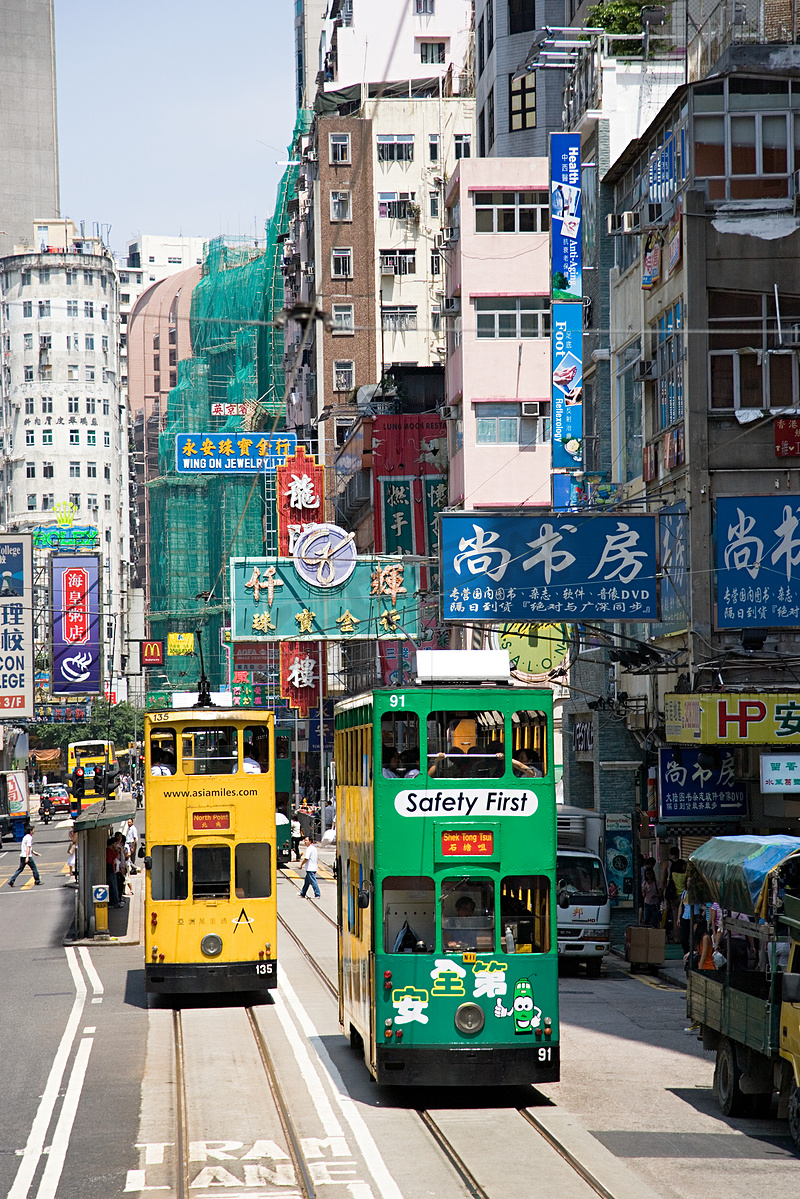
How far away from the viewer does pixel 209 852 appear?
21.1 metres

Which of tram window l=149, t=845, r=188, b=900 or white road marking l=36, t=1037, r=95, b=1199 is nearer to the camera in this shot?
white road marking l=36, t=1037, r=95, b=1199

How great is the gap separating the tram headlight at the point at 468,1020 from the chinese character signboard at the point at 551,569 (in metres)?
12.1

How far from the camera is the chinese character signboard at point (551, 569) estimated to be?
2562 cm

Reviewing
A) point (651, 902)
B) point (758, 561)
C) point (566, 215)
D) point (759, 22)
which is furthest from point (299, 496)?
point (758, 561)

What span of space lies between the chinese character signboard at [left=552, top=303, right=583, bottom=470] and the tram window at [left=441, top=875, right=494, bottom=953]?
2199 cm

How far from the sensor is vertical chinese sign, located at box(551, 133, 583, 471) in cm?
3509

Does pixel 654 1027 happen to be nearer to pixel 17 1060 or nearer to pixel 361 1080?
pixel 361 1080

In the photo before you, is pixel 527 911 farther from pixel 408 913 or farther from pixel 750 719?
pixel 750 719

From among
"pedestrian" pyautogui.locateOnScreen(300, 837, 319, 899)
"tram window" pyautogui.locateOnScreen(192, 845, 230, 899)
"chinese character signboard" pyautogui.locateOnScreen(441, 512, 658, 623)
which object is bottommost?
"pedestrian" pyautogui.locateOnScreen(300, 837, 319, 899)

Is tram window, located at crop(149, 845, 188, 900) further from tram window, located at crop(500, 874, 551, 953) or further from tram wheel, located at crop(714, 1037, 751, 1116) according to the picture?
tram wheel, located at crop(714, 1037, 751, 1116)

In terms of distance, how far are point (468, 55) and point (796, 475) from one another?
2123 inches

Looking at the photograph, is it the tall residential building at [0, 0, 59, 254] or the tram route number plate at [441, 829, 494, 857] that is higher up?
the tall residential building at [0, 0, 59, 254]

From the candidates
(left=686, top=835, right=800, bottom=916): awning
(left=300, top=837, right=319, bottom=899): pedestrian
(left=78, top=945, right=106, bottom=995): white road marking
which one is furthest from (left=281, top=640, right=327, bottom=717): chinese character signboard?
(left=686, top=835, right=800, bottom=916): awning

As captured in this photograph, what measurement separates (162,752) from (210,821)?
118cm
